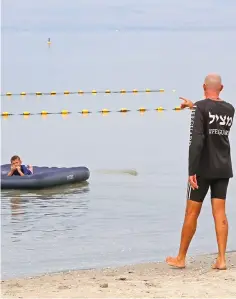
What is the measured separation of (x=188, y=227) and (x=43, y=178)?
8.75 m

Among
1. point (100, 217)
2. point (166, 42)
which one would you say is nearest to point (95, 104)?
point (100, 217)

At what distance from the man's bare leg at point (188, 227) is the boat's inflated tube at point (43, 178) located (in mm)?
8426

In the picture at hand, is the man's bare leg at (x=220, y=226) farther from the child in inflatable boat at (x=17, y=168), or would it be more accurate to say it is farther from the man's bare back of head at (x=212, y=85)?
the child in inflatable boat at (x=17, y=168)

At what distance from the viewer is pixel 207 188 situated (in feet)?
30.7

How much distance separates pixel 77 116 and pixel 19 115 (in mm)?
2267

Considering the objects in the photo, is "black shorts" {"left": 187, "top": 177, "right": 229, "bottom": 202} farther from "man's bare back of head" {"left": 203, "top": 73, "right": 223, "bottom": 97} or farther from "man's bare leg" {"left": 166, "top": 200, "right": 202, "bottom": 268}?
"man's bare back of head" {"left": 203, "top": 73, "right": 223, "bottom": 97}

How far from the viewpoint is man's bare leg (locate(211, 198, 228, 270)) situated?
30.8 ft

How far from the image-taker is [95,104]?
41312mm

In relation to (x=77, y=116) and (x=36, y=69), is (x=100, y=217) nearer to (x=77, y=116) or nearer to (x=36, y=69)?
(x=77, y=116)

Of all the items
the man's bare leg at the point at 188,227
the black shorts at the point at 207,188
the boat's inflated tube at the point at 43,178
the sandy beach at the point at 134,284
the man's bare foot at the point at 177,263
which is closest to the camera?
the sandy beach at the point at 134,284

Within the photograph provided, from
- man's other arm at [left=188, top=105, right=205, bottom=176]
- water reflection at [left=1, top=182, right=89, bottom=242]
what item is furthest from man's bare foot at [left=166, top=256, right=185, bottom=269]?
water reflection at [left=1, top=182, right=89, bottom=242]

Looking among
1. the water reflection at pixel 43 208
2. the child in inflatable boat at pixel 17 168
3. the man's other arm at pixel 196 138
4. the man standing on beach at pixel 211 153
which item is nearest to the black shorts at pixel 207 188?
the man standing on beach at pixel 211 153

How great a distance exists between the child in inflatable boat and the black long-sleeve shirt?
9103 mm

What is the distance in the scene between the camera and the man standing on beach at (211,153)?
29.9 ft
